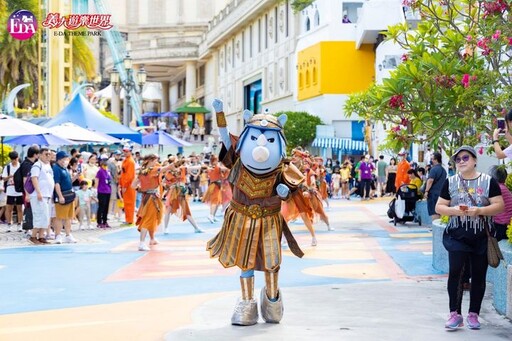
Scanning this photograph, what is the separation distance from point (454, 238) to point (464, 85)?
3566 millimetres

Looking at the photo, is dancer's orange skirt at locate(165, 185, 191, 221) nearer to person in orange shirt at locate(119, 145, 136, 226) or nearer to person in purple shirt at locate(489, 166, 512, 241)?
person in orange shirt at locate(119, 145, 136, 226)

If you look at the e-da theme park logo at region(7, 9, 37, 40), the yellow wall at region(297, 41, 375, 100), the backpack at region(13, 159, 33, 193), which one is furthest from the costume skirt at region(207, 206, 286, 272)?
the yellow wall at region(297, 41, 375, 100)

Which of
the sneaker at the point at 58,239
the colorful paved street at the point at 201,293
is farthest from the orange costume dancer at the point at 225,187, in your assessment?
the sneaker at the point at 58,239

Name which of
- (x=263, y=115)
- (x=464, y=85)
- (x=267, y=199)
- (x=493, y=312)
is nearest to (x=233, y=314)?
(x=267, y=199)

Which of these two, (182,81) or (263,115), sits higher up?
(182,81)

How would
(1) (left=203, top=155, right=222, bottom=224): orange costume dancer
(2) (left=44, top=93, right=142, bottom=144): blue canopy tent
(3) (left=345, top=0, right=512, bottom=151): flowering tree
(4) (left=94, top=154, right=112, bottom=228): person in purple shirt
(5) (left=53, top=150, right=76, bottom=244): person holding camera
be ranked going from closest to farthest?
(3) (left=345, top=0, right=512, bottom=151): flowering tree, (5) (left=53, top=150, right=76, bottom=244): person holding camera, (4) (left=94, top=154, right=112, bottom=228): person in purple shirt, (1) (left=203, top=155, right=222, bottom=224): orange costume dancer, (2) (left=44, top=93, right=142, bottom=144): blue canopy tent

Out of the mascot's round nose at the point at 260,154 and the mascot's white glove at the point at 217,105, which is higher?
the mascot's white glove at the point at 217,105

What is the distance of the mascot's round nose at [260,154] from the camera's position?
25.9 feet

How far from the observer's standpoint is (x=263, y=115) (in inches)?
326

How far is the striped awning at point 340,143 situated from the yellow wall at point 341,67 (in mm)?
3177

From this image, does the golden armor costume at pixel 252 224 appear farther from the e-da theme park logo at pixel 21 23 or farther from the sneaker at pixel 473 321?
the e-da theme park logo at pixel 21 23

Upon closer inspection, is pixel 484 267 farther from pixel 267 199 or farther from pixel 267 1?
pixel 267 1

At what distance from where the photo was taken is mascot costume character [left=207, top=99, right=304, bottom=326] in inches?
313

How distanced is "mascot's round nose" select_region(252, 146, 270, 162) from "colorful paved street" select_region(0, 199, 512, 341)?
1489mm
